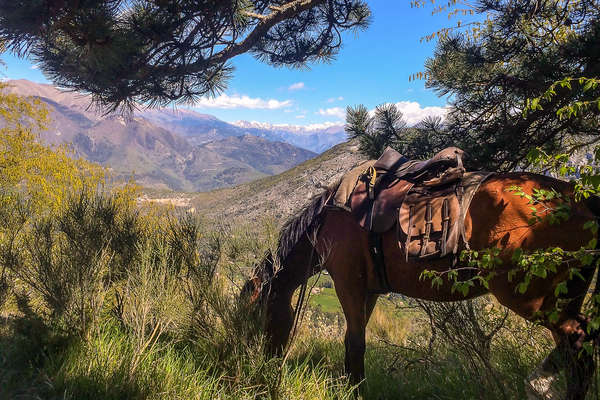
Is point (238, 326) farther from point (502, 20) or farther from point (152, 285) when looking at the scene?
point (502, 20)

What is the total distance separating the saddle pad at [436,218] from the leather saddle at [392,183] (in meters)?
0.06

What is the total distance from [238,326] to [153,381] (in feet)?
2.15

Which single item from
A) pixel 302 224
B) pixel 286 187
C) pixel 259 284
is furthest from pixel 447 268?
pixel 286 187

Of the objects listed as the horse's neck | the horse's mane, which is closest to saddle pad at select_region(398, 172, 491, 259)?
the horse's mane

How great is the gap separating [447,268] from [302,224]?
1228mm

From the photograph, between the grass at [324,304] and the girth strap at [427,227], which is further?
the grass at [324,304]

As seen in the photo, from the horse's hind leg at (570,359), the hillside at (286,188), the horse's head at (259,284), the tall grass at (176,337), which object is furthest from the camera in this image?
the hillside at (286,188)

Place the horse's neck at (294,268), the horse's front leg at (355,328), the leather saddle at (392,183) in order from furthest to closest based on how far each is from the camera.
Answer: the horse's neck at (294,268) → the horse's front leg at (355,328) → the leather saddle at (392,183)

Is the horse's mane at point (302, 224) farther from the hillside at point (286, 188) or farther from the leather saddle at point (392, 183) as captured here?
the hillside at point (286, 188)

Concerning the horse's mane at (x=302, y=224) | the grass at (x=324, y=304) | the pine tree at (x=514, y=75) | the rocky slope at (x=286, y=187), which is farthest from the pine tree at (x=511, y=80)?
the rocky slope at (x=286, y=187)

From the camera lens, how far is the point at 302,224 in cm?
290

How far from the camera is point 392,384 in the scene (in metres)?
2.82

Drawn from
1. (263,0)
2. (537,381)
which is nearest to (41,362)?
(537,381)

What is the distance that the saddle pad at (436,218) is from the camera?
7.21ft
